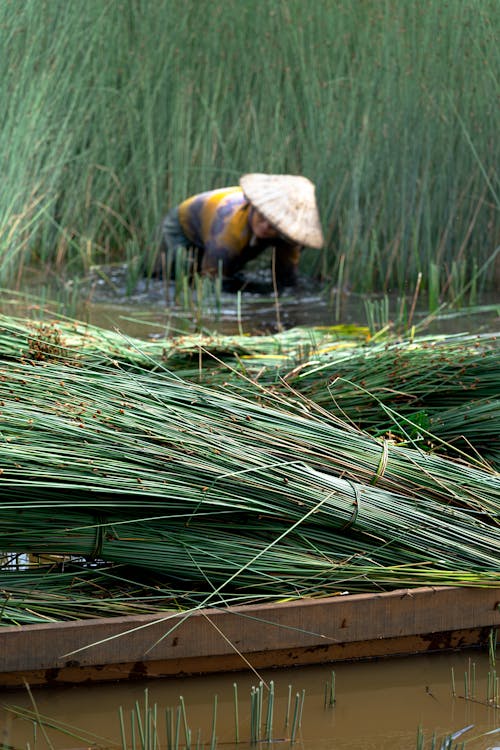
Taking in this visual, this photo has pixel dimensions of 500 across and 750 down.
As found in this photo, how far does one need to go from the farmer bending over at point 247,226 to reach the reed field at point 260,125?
1.13ft

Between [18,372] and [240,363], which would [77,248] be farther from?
[18,372]

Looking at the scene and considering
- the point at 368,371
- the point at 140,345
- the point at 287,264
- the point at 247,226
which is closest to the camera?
the point at 368,371

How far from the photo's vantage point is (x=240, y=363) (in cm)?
390

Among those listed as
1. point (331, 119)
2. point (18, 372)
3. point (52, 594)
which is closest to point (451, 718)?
point (52, 594)

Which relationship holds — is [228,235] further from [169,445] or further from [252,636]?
[252,636]

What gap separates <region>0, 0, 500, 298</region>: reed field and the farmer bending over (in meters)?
0.34

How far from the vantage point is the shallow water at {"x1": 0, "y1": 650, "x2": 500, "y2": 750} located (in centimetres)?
235

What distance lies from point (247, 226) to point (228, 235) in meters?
0.14

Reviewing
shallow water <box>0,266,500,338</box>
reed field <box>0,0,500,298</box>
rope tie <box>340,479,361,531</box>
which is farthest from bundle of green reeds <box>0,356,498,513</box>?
reed field <box>0,0,500,298</box>

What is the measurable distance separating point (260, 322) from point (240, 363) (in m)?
2.40

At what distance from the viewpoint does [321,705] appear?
98.3 inches

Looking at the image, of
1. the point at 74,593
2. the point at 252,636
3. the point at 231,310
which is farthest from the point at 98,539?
the point at 231,310

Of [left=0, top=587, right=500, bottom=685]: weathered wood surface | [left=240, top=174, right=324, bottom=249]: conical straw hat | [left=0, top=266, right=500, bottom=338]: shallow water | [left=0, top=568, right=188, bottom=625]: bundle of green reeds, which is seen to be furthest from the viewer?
[left=240, top=174, right=324, bottom=249]: conical straw hat

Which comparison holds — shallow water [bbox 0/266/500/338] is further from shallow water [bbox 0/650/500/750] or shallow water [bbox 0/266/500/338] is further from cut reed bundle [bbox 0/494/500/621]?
shallow water [bbox 0/650/500/750]
